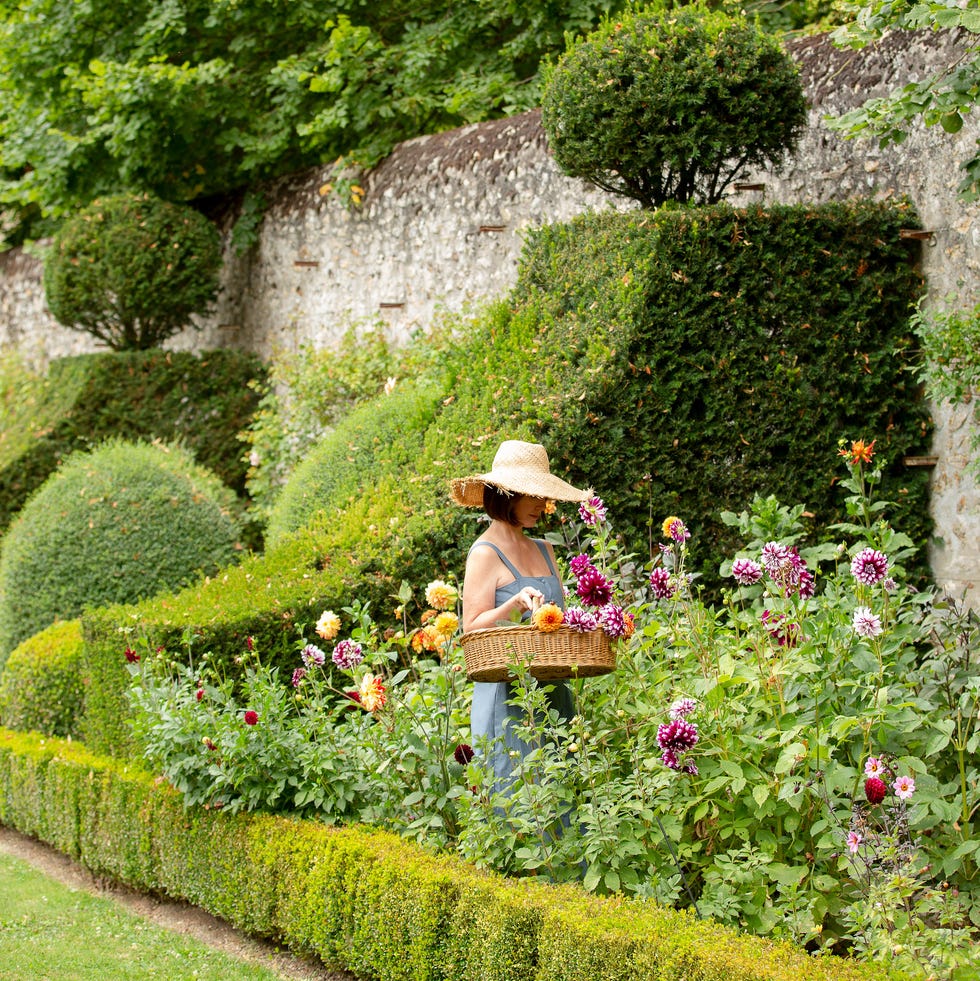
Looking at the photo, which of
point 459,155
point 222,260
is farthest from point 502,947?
point 222,260

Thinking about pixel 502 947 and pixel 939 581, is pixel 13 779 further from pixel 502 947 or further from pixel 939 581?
pixel 939 581

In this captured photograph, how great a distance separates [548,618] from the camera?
3.53 metres

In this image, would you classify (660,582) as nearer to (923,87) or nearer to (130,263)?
(923,87)

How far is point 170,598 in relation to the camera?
19.6ft

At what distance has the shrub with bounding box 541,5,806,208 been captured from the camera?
6.22m

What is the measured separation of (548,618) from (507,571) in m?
0.49

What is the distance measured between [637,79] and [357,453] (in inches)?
102

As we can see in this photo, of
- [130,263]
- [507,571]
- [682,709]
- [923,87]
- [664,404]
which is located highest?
[130,263]

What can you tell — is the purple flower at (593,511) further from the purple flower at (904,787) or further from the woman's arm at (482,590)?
the purple flower at (904,787)

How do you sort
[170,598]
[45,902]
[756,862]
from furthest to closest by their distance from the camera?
[170,598] < [45,902] < [756,862]

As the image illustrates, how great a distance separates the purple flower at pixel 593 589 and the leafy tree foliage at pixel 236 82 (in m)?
6.84

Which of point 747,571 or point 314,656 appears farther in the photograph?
point 314,656

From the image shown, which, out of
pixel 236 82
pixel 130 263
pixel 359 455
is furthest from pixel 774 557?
pixel 236 82

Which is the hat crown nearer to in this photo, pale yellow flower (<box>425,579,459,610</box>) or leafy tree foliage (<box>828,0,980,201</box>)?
pale yellow flower (<box>425,579,459,610</box>)
